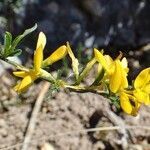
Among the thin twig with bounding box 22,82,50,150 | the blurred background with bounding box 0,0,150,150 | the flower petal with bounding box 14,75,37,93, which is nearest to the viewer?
the flower petal with bounding box 14,75,37,93

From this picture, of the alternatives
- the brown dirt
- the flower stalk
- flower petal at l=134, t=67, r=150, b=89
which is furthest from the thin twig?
flower petal at l=134, t=67, r=150, b=89

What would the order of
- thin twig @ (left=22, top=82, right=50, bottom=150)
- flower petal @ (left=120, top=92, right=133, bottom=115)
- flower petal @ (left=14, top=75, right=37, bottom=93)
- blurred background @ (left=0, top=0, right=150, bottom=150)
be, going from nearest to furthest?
flower petal @ (left=120, top=92, right=133, bottom=115), flower petal @ (left=14, top=75, right=37, bottom=93), thin twig @ (left=22, top=82, right=50, bottom=150), blurred background @ (left=0, top=0, right=150, bottom=150)

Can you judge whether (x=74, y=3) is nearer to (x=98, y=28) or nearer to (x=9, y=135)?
(x=98, y=28)

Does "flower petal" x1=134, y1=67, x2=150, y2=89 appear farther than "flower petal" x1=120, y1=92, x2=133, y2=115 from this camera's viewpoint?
Yes

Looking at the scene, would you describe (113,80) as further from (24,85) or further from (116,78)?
(24,85)

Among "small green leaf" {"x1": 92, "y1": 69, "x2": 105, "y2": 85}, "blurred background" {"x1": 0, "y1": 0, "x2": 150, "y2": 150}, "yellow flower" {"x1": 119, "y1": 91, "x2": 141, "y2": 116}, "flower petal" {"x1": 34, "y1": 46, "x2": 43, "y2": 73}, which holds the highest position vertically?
"blurred background" {"x1": 0, "y1": 0, "x2": 150, "y2": 150}

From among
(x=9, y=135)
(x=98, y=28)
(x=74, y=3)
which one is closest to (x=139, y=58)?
(x=98, y=28)

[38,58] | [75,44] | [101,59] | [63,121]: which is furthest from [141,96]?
[75,44]

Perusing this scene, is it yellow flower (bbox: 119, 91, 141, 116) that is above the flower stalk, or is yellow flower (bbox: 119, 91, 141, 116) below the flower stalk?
below

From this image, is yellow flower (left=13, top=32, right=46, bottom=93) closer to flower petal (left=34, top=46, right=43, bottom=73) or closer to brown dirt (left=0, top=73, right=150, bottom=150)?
flower petal (left=34, top=46, right=43, bottom=73)
